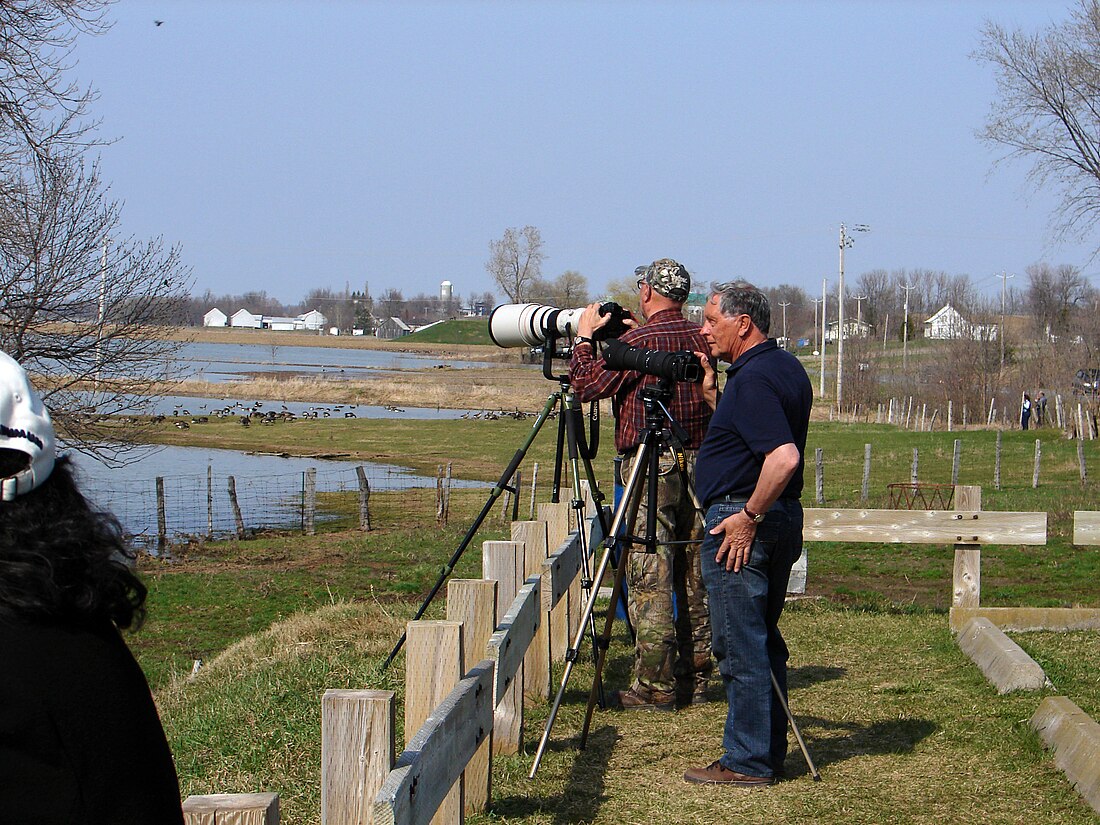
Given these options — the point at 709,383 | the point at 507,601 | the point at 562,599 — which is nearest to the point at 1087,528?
the point at 709,383

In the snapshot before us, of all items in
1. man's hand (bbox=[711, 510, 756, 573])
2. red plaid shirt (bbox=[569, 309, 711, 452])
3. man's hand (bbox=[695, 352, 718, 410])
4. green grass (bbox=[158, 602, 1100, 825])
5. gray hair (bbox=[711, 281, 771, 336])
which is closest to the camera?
green grass (bbox=[158, 602, 1100, 825])

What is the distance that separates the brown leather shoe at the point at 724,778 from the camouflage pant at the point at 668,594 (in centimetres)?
101

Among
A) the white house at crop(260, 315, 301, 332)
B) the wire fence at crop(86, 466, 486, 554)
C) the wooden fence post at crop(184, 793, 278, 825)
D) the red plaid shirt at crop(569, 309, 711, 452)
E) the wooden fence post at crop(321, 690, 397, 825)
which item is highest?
A: the white house at crop(260, 315, 301, 332)

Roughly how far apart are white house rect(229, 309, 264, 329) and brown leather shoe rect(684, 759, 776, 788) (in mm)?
193151

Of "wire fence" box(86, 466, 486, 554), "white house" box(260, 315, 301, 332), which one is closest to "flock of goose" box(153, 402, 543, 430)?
"wire fence" box(86, 466, 486, 554)

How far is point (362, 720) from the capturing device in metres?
2.40

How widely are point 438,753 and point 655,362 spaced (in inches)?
96.1

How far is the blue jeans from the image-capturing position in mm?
4465

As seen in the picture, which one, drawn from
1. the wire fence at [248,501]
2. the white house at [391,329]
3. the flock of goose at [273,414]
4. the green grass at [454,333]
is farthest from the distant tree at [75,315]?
the white house at [391,329]

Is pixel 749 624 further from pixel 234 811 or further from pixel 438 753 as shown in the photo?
pixel 234 811

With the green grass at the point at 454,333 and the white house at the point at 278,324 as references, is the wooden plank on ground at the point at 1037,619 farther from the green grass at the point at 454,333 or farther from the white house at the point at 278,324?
the white house at the point at 278,324

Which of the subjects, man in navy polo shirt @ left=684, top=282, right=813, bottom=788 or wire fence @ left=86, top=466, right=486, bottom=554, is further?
wire fence @ left=86, top=466, right=486, bottom=554

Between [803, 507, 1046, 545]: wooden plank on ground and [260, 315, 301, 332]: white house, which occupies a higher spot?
[260, 315, 301, 332]: white house

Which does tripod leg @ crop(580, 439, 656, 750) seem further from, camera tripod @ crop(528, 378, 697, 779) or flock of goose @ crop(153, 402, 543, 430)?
→ flock of goose @ crop(153, 402, 543, 430)
